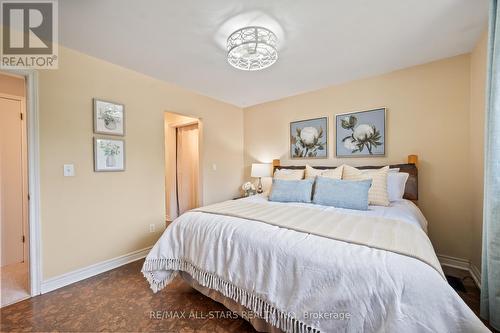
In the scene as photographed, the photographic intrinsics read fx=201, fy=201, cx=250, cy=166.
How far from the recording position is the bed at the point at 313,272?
864mm

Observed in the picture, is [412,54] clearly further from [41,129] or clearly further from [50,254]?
[50,254]

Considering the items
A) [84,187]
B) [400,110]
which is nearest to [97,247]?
[84,187]

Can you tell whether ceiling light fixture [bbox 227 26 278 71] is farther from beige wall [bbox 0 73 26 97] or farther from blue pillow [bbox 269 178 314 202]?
beige wall [bbox 0 73 26 97]

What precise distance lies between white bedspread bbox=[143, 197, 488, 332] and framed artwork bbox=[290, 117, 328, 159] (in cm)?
164

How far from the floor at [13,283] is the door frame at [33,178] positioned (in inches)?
5.0

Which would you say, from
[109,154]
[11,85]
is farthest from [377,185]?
[11,85]

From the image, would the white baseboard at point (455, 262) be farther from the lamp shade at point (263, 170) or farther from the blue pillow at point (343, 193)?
the lamp shade at point (263, 170)

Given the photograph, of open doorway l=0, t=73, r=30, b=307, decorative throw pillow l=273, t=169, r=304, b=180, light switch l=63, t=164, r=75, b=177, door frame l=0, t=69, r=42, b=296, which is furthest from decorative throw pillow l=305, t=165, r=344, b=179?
open doorway l=0, t=73, r=30, b=307

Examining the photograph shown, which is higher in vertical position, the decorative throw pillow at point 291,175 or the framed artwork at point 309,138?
the framed artwork at point 309,138

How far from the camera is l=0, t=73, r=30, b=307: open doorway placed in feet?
7.70

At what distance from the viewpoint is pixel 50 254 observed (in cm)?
192

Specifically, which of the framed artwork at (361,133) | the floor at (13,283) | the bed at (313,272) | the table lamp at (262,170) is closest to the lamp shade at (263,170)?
the table lamp at (262,170)

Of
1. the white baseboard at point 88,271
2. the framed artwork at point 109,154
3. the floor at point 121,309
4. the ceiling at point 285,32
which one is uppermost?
the ceiling at point 285,32

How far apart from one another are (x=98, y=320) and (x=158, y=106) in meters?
2.36
